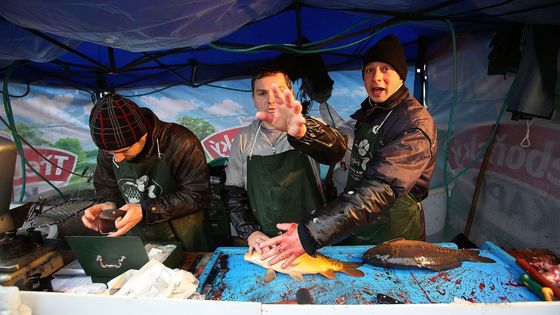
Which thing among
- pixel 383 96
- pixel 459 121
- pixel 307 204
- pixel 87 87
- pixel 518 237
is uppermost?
pixel 87 87

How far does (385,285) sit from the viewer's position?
4.94ft

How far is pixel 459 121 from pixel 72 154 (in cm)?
705

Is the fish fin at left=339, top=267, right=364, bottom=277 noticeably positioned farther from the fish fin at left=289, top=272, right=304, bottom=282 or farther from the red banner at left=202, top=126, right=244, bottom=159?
the red banner at left=202, top=126, right=244, bottom=159

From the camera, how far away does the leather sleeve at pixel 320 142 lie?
5.44 ft

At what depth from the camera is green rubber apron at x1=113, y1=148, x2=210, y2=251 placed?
2293mm

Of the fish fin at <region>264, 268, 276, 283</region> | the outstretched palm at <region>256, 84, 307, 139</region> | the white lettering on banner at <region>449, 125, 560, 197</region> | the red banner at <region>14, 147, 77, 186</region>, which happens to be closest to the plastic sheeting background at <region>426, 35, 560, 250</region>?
the white lettering on banner at <region>449, 125, 560, 197</region>

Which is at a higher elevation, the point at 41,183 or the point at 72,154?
the point at 72,154

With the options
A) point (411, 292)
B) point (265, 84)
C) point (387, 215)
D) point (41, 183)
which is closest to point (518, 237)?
point (387, 215)

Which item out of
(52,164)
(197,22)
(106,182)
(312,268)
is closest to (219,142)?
(106,182)

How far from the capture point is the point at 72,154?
5.39m

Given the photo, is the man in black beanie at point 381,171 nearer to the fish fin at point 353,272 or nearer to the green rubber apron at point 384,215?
the green rubber apron at point 384,215

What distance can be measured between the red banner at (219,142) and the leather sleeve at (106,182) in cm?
303

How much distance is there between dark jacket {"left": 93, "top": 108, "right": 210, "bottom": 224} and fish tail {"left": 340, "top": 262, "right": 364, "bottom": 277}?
4.29 ft

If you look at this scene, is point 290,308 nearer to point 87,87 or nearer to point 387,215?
point 387,215
